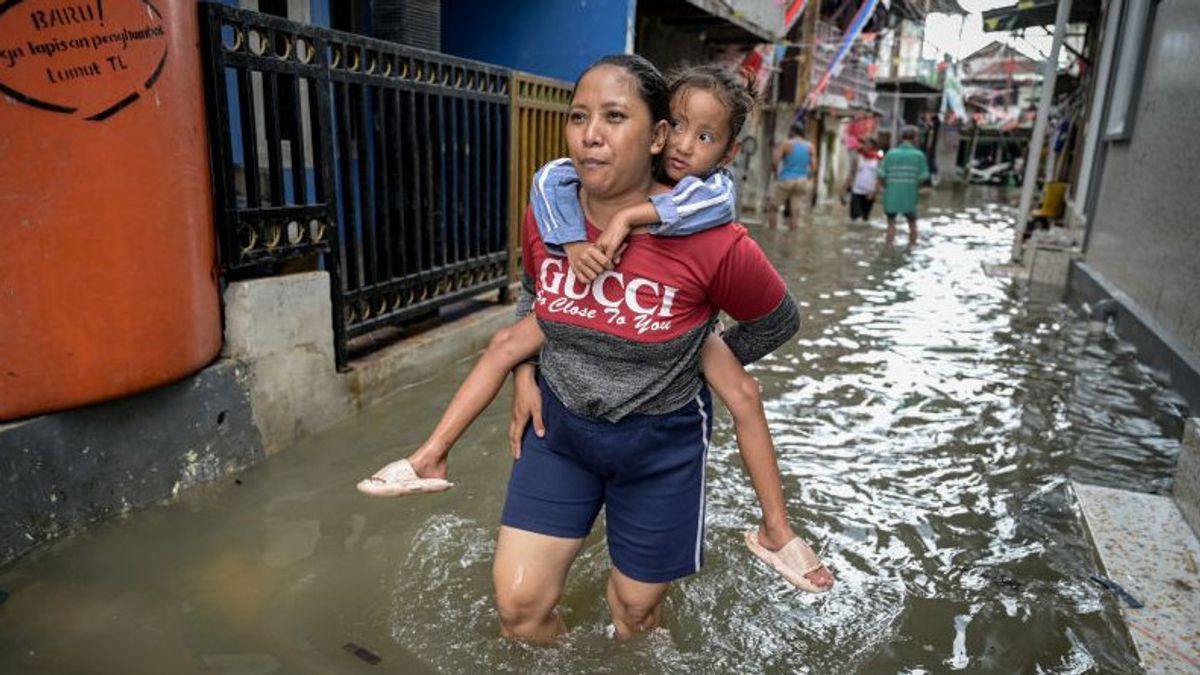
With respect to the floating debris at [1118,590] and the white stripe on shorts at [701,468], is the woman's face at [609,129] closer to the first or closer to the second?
the white stripe on shorts at [701,468]

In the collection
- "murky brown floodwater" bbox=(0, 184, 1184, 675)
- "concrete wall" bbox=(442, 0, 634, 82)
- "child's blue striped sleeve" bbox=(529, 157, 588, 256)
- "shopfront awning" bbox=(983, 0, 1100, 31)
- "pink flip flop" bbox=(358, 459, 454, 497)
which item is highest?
"shopfront awning" bbox=(983, 0, 1100, 31)

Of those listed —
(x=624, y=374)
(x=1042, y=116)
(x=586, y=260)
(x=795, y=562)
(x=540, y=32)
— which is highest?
(x=540, y=32)

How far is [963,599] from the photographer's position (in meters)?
2.92

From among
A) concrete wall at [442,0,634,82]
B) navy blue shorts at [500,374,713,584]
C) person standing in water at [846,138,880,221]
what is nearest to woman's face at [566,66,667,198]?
navy blue shorts at [500,374,713,584]

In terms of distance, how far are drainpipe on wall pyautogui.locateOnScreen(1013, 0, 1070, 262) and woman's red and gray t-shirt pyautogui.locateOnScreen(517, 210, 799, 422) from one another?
9.31m

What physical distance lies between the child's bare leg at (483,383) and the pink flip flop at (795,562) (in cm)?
89

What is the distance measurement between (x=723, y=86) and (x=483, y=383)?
1.05 meters

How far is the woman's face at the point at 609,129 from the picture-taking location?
1875mm

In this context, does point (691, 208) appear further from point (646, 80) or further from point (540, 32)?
point (540, 32)

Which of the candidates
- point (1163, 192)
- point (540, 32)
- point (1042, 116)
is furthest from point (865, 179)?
point (1163, 192)

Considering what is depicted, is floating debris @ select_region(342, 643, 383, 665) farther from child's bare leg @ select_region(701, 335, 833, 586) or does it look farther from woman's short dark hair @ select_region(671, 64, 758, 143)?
woman's short dark hair @ select_region(671, 64, 758, 143)

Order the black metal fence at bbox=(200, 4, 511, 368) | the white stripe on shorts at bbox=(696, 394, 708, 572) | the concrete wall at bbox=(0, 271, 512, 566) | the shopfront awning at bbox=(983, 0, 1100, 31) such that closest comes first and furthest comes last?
the white stripe on shorts at bbox=(696, 394, 708, 572)
the concrete wall at bbox=(0, 271, 512, 566)
the black metal fence at bbox=(200, 4, 511, 368)
the shopfront awning at bbox=(983, 0, 1100, 31)

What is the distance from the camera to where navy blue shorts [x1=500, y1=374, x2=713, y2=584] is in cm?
207

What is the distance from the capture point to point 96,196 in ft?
8.71
